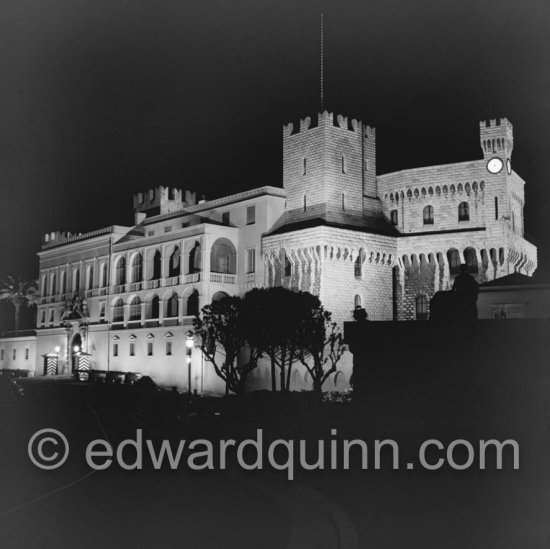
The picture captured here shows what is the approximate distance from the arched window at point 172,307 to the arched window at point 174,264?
7.26ft

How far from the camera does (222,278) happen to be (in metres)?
53.8

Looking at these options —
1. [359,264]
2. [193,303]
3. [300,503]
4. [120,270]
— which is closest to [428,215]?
[359,264]

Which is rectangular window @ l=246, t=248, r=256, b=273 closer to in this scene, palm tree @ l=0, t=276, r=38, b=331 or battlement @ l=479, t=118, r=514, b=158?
battlement @ l=479, t=118, r=514, b=158

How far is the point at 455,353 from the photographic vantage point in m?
20.2

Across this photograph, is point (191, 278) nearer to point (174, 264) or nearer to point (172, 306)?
point (172, 306)

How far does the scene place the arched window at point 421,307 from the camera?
5178 centimetres

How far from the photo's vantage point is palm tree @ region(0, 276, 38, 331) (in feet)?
281

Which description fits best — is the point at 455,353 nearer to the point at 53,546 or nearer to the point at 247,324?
the point at 53,546

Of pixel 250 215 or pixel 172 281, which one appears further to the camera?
pixel 172 281

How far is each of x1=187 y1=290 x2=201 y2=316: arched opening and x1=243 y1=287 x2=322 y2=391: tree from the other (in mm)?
9380

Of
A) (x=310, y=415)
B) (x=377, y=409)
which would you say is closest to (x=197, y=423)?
(x=310, y=415)

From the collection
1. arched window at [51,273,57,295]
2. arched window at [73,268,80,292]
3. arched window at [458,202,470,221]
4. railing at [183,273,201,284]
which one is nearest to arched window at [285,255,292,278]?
Answer: railing at [183,273,201,284]

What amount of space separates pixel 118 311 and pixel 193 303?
1109 centimetres

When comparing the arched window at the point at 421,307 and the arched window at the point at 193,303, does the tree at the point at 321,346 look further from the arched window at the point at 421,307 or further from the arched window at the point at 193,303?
the arched window at the point at 193,303
